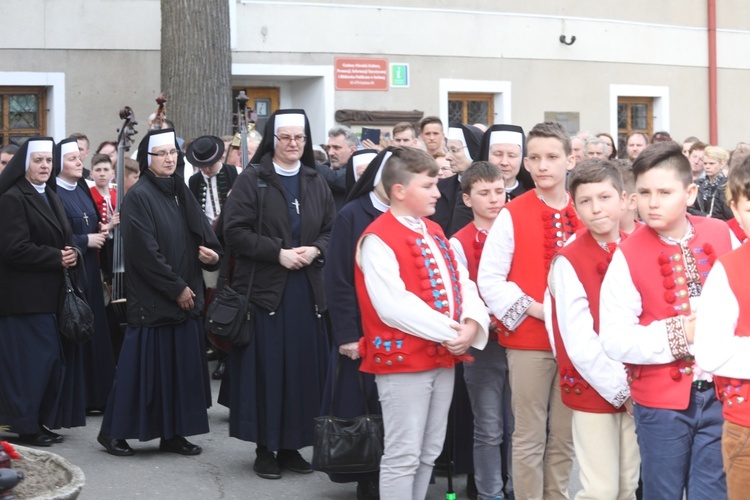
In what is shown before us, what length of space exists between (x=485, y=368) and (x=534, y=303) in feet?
2.23

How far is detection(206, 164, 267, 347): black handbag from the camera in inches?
271

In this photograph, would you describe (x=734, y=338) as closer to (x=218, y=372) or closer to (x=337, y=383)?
(x=337, y=383)

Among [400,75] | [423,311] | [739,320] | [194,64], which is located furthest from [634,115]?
[739,320]

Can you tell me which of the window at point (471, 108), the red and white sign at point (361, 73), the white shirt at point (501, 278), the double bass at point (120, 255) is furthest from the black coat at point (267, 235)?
the window at point (471, 108)

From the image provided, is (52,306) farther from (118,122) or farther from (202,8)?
(118,122)

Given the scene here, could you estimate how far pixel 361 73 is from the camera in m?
16.3

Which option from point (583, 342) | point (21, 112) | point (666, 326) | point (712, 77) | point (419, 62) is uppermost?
point (712, 77)

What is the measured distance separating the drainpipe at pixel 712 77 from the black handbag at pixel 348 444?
49.3 ft

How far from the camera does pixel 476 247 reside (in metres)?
6.21

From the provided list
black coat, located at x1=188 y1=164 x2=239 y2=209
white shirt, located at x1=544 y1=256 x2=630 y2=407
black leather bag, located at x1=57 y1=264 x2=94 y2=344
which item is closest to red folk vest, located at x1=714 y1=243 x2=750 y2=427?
white shirt, located at x1=544 y1=256 x2=630 y2=407

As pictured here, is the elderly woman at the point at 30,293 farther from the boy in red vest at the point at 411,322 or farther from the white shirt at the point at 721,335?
the white shirt at the point at 721,335

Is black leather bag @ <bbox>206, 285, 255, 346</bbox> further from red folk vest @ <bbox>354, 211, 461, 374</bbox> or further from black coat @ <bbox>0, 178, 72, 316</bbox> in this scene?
red folk vest @ <bbox>354, 211, 461, 374</bbox>

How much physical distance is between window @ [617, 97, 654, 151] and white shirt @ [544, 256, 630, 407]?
14.3 metres

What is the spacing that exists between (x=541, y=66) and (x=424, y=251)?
41.9 feet
